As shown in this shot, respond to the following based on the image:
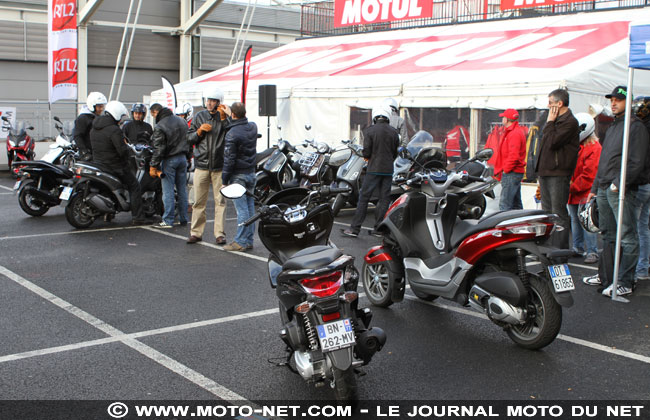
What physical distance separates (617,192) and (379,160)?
3772 mm

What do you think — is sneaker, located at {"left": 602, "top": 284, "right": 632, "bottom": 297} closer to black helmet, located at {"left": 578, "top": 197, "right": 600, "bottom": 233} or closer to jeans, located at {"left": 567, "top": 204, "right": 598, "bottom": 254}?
black helmet, located at {"left": 578, "top": 197, "right": 600, "bottom": 233}

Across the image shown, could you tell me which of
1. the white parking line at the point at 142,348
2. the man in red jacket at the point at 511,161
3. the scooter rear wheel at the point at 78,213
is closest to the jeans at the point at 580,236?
the man in red jacket at the point at 511,161

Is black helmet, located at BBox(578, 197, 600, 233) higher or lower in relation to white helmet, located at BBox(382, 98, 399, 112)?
lower

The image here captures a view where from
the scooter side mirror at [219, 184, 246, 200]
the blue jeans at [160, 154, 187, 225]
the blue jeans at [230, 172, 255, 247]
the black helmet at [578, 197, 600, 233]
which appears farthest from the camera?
the blue jeans at [160, 154, 187, 225]

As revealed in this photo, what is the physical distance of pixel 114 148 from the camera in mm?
10508

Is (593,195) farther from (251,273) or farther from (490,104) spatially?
(490,104)

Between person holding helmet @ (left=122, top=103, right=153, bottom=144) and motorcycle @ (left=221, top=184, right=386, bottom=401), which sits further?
person holding helmet @ (left=122, top=103, right=153, bottom=144)

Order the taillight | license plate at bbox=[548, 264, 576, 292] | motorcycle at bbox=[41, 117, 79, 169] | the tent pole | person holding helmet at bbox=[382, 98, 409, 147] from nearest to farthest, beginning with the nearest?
the taillight, license plate at bbox=[548, 264, 576, 292], the tent pole, person holding helmet at bbox=[382, 98, 409, 147], motorcycle at bbox=[41, 117, 79, 169]

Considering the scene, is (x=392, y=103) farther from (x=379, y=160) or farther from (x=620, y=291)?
(x=620, y=291)

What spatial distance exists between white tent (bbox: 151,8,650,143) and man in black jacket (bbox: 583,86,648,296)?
4127mm

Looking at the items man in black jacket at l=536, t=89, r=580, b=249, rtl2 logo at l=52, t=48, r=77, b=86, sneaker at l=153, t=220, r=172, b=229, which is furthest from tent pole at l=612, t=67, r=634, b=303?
rtl2 logo at l=52, t=48, r=77, b=86

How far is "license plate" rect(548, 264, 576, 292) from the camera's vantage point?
4.98 m

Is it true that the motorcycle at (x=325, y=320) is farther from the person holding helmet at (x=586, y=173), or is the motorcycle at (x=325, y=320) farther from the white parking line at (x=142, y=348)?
the person holding helmet at (x=586, y=173)

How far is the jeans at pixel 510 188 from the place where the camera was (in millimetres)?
10164
